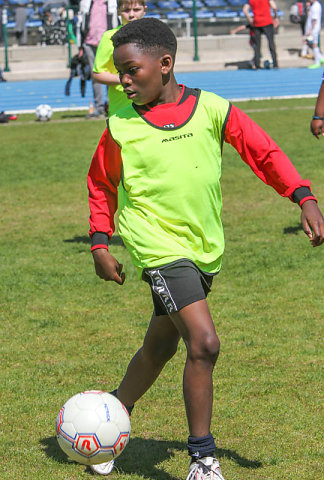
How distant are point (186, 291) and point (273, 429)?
118 centimetres

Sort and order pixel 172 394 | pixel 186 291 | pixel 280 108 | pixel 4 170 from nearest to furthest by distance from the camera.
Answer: pixel 186 291
pixel 172 394
pixel 4 170
pixel 280 108

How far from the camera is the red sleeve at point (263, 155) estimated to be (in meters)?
3.86

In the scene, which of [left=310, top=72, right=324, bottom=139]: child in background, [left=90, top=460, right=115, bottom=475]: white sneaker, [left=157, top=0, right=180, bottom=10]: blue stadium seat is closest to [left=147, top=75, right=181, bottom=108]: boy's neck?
[left=90, top=460, right=115, bottom=475]: white sneaker

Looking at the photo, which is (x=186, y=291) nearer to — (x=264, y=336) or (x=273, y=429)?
(x=273, y=429)

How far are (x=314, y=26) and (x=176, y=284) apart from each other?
26441mm

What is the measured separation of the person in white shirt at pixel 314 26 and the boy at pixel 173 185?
25.9m

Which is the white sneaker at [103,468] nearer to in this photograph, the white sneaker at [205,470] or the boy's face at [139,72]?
the white sneaker at [205,470]

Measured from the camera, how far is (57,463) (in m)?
4.18

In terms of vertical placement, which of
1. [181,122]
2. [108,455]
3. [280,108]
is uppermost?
[181,122]

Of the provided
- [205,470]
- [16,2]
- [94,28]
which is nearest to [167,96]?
[205,470]

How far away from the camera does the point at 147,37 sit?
393 centimetres

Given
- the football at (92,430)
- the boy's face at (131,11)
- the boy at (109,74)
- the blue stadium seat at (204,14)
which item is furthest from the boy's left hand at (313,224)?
the blue stadium seat at (204,14)

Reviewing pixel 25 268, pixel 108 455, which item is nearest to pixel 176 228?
pixel 108 455

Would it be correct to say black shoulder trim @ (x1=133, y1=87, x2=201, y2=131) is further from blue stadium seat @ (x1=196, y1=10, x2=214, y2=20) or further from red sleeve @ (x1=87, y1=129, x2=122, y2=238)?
blue stadium seat @ (x1=196, y1=10, x2=214, y2=20)
